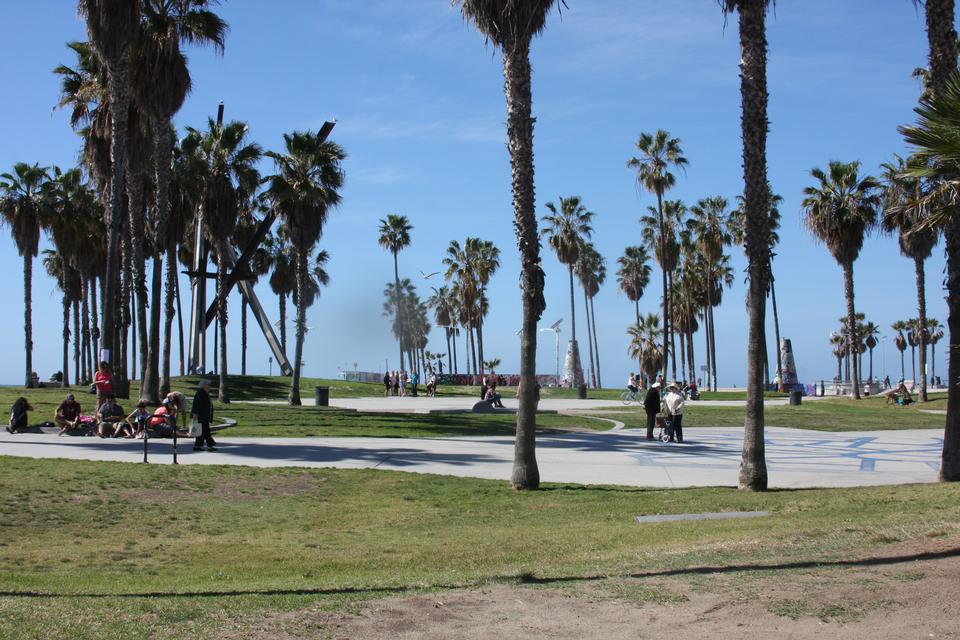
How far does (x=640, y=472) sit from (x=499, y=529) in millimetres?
6614

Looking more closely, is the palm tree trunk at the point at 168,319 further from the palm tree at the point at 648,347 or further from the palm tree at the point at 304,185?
the palm tree at the point at 648,347

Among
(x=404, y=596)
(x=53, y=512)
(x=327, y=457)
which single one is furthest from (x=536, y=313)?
(x=404, y=596)

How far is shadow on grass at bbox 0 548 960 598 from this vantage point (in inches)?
305

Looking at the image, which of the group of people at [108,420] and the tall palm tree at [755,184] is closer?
the tall palm tree at [755,184]

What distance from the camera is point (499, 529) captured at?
12.4 meters

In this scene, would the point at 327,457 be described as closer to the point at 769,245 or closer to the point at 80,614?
the point at 769,245

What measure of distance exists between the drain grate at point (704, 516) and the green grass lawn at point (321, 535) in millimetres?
283

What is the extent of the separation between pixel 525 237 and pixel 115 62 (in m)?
15.8

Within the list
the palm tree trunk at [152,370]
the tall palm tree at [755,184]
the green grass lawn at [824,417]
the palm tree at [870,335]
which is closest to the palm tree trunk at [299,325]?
the palm tree trunk at [152,370]

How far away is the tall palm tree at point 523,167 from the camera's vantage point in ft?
52.6

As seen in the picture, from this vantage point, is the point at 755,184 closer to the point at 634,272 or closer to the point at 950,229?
the point at 950,229

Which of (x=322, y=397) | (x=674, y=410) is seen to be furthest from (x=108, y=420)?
(x=322, y=397)

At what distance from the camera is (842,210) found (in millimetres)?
47688

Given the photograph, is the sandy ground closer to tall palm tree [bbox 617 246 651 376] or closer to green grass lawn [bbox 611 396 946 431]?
green grass lawn [bbox 611 396 946 431]
